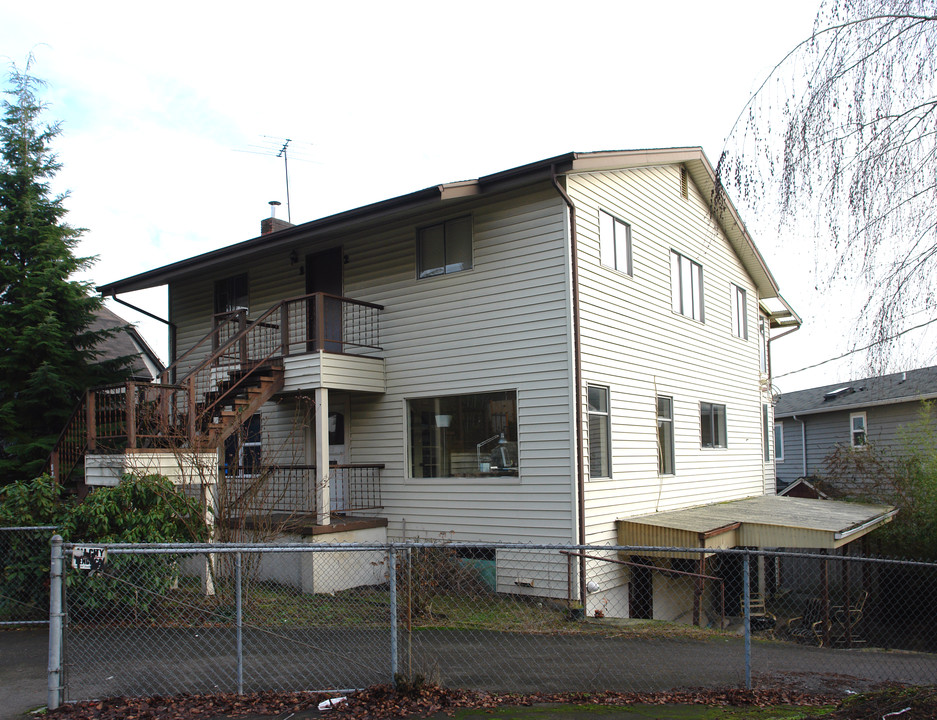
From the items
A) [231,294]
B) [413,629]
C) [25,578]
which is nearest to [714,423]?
[413,629]

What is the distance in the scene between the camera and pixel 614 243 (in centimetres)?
1370

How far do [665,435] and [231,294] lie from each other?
32.5 ft

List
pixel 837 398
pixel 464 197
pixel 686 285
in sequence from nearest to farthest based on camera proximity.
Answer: pixel 464 197 → pixel 686 285 → pixel 837 398

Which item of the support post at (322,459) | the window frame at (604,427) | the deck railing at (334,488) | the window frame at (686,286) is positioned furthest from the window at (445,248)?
the window frame at (686,286)

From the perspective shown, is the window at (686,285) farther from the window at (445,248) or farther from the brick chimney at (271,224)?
the brick chimney at (271,224)

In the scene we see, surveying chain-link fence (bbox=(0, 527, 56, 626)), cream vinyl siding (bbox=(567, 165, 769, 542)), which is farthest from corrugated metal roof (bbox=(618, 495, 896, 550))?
chain-link fence (bbox=(0, 527, 56, 626))

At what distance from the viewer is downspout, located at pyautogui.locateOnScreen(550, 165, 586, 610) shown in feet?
37.7

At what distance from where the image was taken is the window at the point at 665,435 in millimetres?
14930

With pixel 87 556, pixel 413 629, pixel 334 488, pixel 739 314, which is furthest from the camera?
pixel 739 314

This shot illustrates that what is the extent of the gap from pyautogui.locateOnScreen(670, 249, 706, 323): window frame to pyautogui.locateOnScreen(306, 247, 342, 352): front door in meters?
7.01

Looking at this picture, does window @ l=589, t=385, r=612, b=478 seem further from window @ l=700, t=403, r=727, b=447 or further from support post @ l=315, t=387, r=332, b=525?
window @ l=700, t=403, r=727, b=447

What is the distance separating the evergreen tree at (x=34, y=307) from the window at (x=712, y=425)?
42.5 feet

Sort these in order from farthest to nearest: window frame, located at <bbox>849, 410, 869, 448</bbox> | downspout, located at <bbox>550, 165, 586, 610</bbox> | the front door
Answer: window frame, located at <bbox>849, 410, 869, 448</bbox> → the front door → downspout, located at <bbox>550, 165, 586, 610</bbox>

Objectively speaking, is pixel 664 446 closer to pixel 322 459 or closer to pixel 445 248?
pixel 445 248
